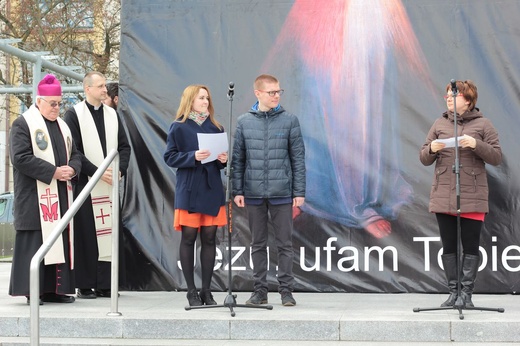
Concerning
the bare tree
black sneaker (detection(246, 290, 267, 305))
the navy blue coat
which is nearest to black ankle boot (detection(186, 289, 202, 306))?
black sneaker (detection(246, 290, 267, 305))

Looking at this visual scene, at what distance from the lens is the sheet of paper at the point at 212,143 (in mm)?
7344

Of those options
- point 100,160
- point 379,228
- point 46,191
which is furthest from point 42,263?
point 379,228

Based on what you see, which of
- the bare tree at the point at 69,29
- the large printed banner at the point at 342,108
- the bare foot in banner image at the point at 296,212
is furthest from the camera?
the bare tree at the point at 69,29

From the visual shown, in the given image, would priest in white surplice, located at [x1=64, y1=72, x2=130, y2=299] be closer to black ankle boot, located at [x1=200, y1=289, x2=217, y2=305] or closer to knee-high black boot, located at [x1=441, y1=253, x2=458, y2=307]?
black ankle boot, located at [x1=200, y1=289, x2=217, y2=305]

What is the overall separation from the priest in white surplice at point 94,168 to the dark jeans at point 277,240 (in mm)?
1329

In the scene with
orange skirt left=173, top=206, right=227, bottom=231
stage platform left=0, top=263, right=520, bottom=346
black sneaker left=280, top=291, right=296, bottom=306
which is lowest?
stage platform left=0, top=263, right=520, bottom=346

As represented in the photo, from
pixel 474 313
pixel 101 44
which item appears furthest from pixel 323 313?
pixel 101 44

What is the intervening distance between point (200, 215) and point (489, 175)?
2.40 m

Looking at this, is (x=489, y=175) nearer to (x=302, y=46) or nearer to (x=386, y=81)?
(x=386, y=81)

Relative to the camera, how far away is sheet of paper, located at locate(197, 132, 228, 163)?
7344 millimetres

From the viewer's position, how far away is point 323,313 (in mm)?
7148

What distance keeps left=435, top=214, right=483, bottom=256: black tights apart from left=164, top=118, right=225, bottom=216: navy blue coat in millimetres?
1655

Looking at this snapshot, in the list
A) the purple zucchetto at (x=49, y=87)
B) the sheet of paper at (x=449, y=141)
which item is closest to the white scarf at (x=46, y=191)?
the purple zucchetto at (x=49, y=87)

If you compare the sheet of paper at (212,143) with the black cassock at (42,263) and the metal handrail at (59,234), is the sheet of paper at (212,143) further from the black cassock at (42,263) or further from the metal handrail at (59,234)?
the black cassock at (42,263)
